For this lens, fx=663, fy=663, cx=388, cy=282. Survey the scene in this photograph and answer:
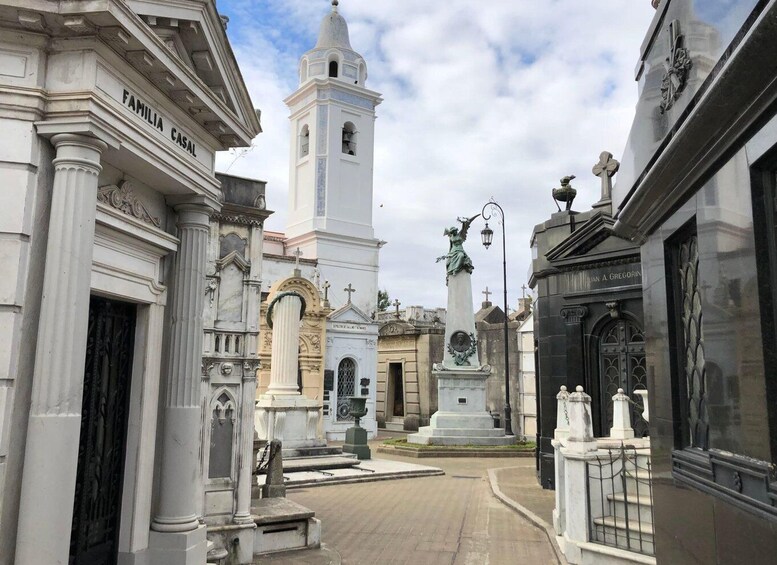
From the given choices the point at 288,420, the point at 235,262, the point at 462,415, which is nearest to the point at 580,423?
the point at 235,262

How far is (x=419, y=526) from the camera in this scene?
32.1ft

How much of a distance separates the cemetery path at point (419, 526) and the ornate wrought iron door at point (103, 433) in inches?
108

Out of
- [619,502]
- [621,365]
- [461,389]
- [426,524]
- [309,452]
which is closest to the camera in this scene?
[619,502]

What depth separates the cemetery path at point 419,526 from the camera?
26.1 feet

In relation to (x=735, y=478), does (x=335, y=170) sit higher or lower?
higher

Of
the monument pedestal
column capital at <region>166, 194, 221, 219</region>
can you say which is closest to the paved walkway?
column capital at <region>166, 194, 221, 219</region>

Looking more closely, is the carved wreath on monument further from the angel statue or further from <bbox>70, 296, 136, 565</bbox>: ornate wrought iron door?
<bbox>70, 296, 136, 565</bbox>: ornate wrought iron door

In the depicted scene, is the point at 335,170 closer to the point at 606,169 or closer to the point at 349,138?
the point at 349,138

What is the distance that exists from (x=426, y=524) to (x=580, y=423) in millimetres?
3419

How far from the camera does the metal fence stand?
7098mm

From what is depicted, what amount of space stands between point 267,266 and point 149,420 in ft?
73.3

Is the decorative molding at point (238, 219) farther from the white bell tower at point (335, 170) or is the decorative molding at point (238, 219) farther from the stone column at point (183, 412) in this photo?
the white bell tower at point (335, 170)

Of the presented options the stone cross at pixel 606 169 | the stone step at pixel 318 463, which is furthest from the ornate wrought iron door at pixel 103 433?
the stone cross at pixel 606 169

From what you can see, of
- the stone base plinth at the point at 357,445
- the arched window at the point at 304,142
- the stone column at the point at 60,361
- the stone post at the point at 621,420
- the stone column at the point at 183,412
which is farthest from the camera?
the arched window at the point at 304,142
